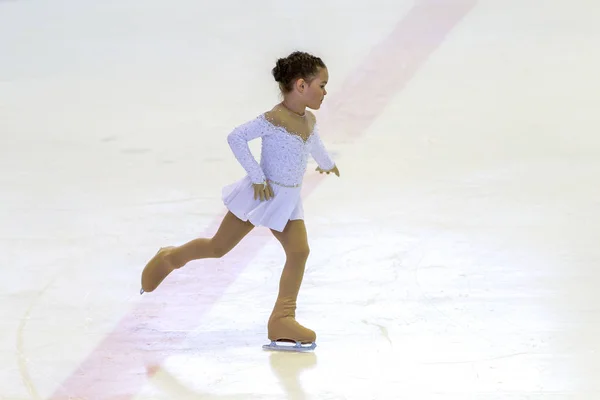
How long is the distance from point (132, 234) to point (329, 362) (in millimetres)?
1211

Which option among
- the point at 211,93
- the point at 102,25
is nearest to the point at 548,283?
the point at 211,93

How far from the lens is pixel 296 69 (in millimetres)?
2742

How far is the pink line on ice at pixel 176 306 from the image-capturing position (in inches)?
101

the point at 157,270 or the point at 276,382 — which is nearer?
the point at 276,382

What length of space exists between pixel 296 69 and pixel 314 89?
72 mm

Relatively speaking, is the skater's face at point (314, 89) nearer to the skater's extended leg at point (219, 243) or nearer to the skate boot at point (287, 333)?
the skater's extended leg at point (219, 243)

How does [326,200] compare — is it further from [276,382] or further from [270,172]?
[276,382]

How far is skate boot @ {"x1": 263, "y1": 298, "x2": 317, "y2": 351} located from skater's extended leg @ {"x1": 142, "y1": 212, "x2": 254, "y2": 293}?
0.23 m

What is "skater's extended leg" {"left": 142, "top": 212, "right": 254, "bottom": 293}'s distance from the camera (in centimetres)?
283

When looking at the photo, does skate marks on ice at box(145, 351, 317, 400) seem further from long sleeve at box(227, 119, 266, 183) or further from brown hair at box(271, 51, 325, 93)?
brown hair at box(271, 51, 325, 93)

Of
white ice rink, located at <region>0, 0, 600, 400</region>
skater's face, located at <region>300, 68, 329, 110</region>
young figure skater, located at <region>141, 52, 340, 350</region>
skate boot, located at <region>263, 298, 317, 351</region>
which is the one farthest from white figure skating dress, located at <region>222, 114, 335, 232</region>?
white ice rink, located at <region>0, 0, 600, 400</region>

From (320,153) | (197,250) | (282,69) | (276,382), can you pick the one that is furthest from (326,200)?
(276,382)

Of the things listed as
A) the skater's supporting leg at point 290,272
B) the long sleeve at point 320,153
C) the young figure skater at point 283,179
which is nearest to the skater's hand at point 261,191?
the young figure skater at point 283,179

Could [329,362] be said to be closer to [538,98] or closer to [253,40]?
[538,98]
